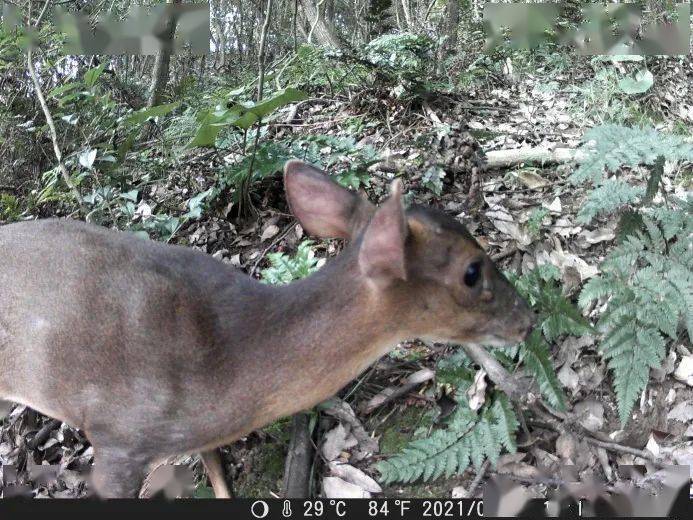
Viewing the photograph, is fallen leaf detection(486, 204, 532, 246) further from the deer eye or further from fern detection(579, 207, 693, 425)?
the deer eye

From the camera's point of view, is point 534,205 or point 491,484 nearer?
point 491,484

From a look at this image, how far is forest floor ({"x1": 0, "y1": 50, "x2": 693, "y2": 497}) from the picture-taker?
363cm

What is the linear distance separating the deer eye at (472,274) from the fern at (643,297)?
33.0 inches

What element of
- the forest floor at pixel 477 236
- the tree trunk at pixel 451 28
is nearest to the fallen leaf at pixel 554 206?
the forest floor at pixel 477 236

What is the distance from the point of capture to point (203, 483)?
3.77 metres

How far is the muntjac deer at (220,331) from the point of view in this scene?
2.98m

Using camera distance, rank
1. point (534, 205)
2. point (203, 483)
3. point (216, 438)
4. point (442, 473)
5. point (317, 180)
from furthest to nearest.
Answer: point (534, 205), point (203, 483), point (442, 473), point (317, 180), point (216, 438)

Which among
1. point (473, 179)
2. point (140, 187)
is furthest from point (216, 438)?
point (140, 187)

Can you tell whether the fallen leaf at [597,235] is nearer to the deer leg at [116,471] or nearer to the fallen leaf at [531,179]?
the fallen leaf at [531,179]

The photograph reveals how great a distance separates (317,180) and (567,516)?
Result: 1893mm

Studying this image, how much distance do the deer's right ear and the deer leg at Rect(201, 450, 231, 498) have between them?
1.31 m

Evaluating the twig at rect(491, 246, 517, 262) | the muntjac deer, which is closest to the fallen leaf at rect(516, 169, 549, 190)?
the twig at rect(491, 246, 517, 262)

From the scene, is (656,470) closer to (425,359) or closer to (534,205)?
(425,359)

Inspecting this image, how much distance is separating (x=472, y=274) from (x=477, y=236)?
1834 millimetres
